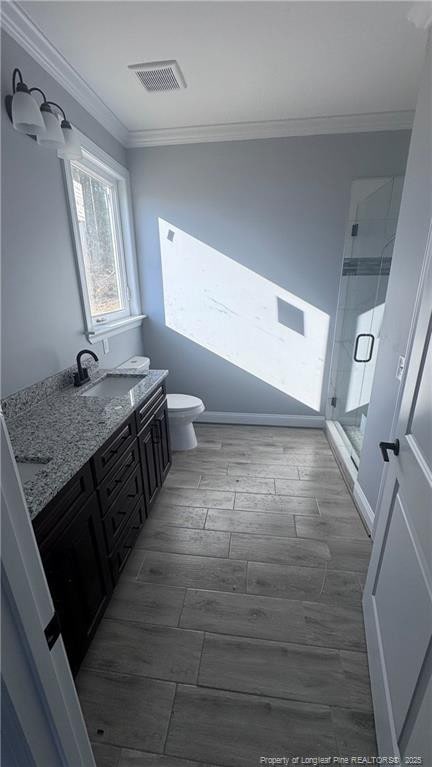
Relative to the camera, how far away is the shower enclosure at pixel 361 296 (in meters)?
2.51

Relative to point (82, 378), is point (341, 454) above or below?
below

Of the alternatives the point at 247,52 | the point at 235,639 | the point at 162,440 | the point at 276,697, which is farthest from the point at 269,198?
the point at 276,697

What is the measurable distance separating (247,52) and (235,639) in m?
3.01

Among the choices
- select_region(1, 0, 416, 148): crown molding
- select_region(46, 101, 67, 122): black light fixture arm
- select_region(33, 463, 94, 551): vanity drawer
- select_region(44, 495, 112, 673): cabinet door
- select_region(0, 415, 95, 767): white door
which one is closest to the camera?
select_region(0, 415, 95, 767): white door

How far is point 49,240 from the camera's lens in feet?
5.90

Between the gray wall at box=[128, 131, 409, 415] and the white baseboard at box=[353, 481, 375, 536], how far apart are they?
1.49 meters

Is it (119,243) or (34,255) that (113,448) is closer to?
(34,255)

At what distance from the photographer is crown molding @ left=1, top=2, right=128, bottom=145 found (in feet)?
4.65

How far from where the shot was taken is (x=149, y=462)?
6.54 ft

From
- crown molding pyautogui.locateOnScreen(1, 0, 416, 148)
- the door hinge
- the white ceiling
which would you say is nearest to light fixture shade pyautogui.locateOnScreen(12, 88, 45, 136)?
the white ceiling

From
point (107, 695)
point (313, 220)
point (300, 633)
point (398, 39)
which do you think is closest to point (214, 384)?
point (313, 220)

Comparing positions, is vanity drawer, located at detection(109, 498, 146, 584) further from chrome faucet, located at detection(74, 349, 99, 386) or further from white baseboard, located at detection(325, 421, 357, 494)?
white baseboard, located at detection(325, 421, 357, 494)

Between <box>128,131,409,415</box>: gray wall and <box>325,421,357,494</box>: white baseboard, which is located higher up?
<box>128,131,409,415</box>: gray wall

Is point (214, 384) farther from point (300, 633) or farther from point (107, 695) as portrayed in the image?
point (107, 695)
